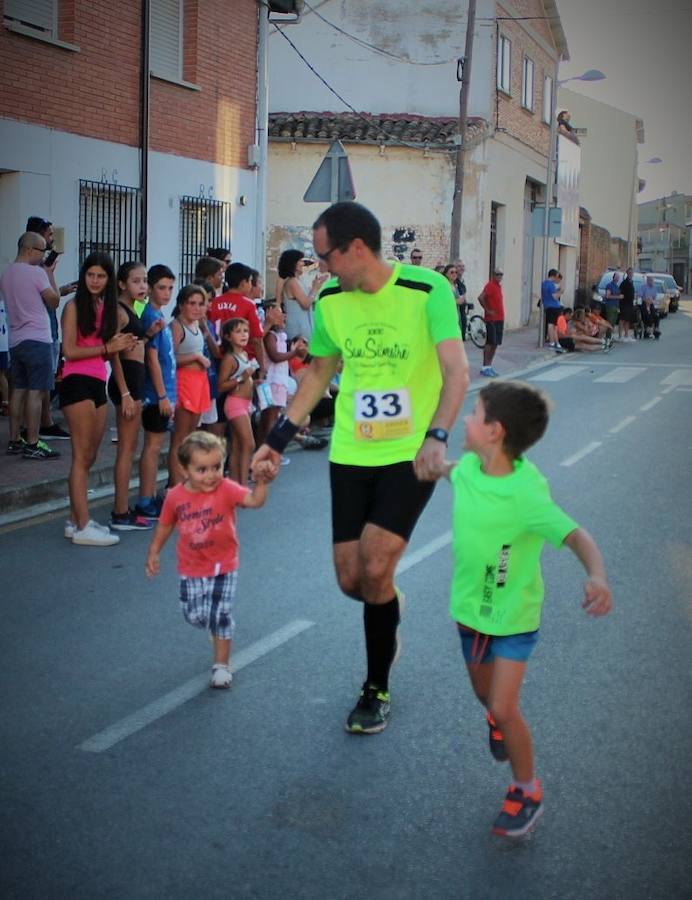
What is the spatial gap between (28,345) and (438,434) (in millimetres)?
7088

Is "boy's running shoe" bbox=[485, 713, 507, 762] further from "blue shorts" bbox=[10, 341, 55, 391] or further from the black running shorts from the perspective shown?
"blue shorts" bbox=[10, 341, 55, 391]

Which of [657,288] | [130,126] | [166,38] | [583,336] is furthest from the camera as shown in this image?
[657,288]

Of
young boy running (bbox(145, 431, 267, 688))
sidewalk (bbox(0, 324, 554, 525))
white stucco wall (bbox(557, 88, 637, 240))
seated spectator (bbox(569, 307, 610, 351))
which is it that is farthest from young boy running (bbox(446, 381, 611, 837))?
white stucco wall (bbox(557, 88, 637, 240))

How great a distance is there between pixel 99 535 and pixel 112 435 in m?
4.38

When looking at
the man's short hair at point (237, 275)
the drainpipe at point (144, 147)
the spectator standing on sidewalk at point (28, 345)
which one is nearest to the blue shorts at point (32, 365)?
the spectator standing on sidewalk at point (28, 345)

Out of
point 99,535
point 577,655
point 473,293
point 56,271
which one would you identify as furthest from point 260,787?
point 473,293

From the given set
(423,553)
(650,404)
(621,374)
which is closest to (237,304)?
(423,553)

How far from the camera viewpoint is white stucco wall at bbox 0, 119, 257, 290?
14141mm

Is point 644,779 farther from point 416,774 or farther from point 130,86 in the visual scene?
point 130,86

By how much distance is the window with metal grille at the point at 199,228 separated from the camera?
17.7 metres

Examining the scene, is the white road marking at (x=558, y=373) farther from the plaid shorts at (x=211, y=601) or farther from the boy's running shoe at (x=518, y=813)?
the boy's running shoe at (x=518, y=813)

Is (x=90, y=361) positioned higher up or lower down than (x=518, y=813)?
higher up

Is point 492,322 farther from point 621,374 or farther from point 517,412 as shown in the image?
point 517,412

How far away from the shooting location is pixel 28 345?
10.7 m
